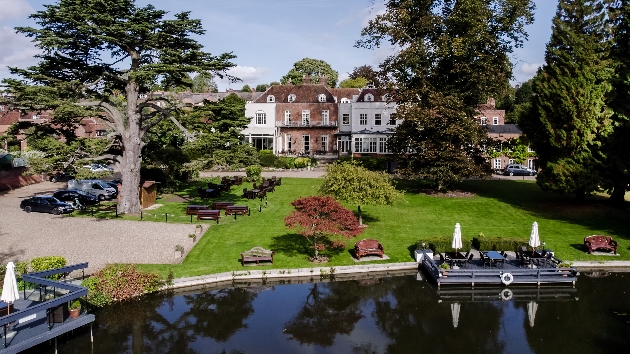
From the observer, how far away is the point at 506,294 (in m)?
18.9

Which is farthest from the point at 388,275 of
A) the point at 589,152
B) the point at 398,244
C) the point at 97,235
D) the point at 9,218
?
the point at 9,218

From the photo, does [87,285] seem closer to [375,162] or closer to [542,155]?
[542,155]

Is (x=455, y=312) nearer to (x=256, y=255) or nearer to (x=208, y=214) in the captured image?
(x=256, y=255)

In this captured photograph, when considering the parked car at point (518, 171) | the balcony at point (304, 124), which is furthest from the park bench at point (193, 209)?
the parked car at point (518, 171)

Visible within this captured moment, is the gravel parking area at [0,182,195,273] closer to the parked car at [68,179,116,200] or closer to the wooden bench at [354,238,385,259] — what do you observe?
the parked car at [68,179,116,200]

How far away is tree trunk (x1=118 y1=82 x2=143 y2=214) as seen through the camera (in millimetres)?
29500

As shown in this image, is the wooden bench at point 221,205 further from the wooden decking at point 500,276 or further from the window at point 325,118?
the window at point 325,118

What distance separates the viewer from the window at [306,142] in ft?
195

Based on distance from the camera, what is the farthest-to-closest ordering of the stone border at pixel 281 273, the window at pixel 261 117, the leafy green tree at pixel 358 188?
the window at pixel 261 117
the leafy green tree at pixel 358 188
the stone border at pixel 281 273

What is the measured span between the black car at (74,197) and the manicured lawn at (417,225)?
517 centimetres

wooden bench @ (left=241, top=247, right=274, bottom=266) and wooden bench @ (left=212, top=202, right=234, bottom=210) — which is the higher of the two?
wooden bench @ (left=212, top=202, right=234, bottom=210)

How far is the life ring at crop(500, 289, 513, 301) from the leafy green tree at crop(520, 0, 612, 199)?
14.5 meters

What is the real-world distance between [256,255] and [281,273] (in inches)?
60.8

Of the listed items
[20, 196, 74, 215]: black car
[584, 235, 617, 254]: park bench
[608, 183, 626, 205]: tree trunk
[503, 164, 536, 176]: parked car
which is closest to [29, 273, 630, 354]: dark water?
[584, 235, 617, 254]: park bench
